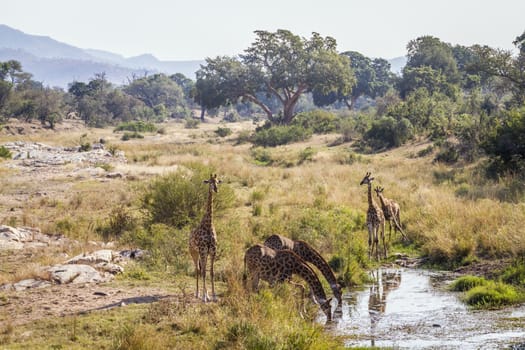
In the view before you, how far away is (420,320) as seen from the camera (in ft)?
34.4

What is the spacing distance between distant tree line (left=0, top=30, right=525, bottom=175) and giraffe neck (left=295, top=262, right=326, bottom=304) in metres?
15.4

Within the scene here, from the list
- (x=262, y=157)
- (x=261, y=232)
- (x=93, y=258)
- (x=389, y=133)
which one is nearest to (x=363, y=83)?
(x=389, y=133)

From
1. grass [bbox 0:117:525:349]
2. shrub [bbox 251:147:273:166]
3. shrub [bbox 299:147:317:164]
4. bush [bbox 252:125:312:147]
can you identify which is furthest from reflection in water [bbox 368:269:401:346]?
bush [bbox 252:125:312:147]

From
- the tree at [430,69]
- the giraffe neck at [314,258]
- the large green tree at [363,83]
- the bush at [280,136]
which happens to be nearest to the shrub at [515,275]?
the giraffe neck at [314,258]

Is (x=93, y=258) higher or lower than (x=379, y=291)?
higher

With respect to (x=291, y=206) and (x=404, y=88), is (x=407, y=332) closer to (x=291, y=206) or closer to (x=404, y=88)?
(x=291, y=206)

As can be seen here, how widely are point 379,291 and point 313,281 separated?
10.1ft

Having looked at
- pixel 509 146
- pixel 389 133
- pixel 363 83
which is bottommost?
pixel 509 146

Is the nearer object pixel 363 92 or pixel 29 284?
pixel 29 284

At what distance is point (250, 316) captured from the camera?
905cm

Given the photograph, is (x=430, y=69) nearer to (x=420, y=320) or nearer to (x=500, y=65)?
(x=500, y=65)

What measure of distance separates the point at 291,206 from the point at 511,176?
8.00m

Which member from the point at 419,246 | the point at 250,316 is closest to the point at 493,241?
the point at 419,246

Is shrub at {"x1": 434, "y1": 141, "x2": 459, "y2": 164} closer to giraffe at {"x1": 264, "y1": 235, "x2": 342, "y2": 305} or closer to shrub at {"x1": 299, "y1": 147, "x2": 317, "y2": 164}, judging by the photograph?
shrub at {"x1": 299, "y1": 147, "x2": 317, "y2": 164}
